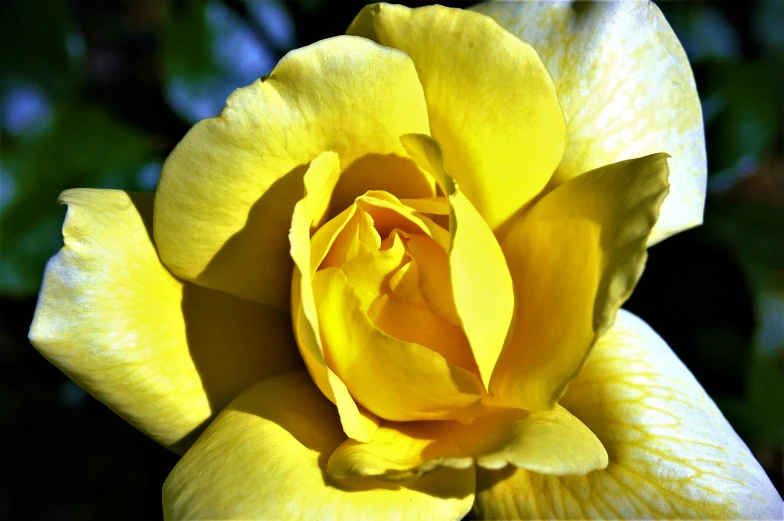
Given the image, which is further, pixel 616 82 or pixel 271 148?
pixel 616 82

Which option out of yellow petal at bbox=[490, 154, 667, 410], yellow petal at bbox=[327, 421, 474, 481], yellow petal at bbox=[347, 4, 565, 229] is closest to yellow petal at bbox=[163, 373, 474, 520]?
yellow petal at bbox=[327, 421, 474, 481]

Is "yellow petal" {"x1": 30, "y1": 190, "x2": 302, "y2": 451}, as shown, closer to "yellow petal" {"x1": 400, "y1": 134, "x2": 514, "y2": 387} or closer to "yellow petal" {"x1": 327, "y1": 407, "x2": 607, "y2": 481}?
"yellow petal" {"x1": 327, "y1": 407, "x2": 607, "y2": 481}

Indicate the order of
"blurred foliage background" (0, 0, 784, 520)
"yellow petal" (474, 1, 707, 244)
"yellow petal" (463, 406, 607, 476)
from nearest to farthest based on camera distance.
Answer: "yellow petal" (463, 406, 607, 476) < "yellow petal" (474, 1, 707, 244) < "blurred foliage background" (0, 0, 784, 520)

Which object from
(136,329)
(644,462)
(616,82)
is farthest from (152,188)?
(644,462)

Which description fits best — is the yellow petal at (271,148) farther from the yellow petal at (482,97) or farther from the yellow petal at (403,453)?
the yellow petal at (403,453)

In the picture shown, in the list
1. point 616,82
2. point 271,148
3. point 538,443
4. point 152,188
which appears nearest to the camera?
point 538,443

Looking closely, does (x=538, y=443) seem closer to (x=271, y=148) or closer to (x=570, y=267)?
(x=570, y=267)

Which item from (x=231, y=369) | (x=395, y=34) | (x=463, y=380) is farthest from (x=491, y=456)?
(x=395, y=34)

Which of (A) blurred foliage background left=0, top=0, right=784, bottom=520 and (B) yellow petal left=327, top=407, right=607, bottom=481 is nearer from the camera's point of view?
(B) yellow petal left=327, top=407, right=607, bottom=481
